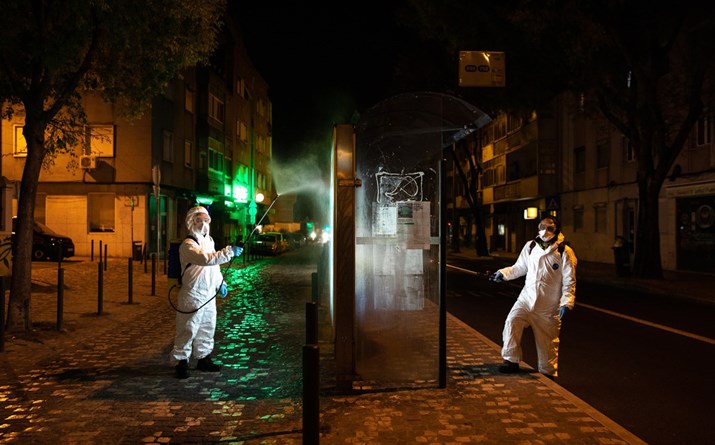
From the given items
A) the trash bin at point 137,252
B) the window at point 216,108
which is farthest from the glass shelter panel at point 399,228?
the window at point 216,108

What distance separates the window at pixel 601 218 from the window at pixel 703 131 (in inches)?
276

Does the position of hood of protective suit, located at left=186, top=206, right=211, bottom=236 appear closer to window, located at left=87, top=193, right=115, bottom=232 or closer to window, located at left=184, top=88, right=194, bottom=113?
window, located at left=87, top=193, right=115, bottom=232

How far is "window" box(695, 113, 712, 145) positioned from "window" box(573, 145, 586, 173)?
8892 mm

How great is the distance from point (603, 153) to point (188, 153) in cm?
2164

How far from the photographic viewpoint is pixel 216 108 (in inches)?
1473

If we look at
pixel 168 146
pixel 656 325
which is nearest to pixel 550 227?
pixel 656 325

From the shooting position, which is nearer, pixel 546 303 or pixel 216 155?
pixel 546 303

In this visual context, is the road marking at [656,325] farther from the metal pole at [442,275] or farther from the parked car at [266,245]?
the parked car at [266,245]

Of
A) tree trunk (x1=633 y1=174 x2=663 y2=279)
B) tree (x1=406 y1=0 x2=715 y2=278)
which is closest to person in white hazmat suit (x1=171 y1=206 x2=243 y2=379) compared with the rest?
tree (x1=406 y1=0 x2=715 y2=278)

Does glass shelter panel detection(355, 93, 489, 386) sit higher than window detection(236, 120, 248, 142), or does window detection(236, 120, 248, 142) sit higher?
window detection(236, 120, 248, 142)

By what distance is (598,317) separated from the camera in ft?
36.8

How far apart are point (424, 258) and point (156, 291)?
32.9 feet

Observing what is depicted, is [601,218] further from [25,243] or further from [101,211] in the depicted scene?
[25,243]

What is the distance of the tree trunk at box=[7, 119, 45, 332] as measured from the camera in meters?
8.57
